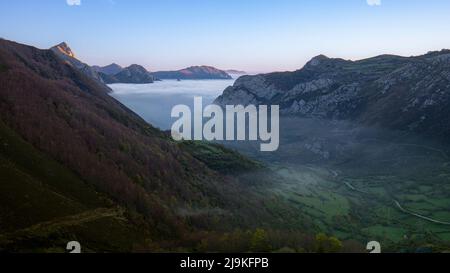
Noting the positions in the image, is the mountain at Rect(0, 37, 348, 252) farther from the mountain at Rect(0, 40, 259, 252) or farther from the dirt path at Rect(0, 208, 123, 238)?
the mountain at Rect(0, 40, 259, 252)

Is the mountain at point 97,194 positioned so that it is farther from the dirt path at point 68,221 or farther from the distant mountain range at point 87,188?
the distant mountain range at point 87,188

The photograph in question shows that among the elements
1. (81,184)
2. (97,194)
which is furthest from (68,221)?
(97,194)

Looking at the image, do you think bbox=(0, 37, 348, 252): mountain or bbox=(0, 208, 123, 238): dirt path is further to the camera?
bbox=(0, 37, 348, 252): mountain

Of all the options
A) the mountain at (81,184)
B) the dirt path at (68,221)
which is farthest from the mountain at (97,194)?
the mountain at (81,184)

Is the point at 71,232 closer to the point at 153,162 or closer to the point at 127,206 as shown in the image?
the point at 127,206

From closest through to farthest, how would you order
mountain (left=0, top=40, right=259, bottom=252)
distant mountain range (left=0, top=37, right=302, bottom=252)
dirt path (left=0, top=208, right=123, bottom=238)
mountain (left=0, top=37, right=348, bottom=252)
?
dirt path (left=0, top=208, right=123, bottom=238), mountain (left=0, top=40, right=259, bottom=252), distant mountain range (left=0, top=37, right=302, bottom=252), mountain (left=0, top=37, right=348, bottom=252)

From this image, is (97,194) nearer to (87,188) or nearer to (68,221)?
(87,188)

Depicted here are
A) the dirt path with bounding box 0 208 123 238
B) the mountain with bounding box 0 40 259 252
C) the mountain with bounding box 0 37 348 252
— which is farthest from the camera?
the mountain with bounding box 0 37 348 252

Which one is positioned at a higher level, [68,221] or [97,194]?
[68,221]

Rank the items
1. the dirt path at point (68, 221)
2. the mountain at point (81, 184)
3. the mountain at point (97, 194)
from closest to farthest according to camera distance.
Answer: the dirt path at point (68, 221), the mountain at point (81, 184), the mountain at point (97, 194)

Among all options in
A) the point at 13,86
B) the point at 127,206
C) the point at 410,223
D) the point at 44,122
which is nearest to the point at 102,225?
the point at 127,206

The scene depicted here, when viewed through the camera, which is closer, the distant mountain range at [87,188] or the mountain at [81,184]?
the mountain at [81,184]

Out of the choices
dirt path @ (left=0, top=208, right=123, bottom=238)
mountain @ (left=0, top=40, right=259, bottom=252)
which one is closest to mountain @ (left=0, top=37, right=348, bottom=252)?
dirt path @ (left=0, top=208, right=123, bottom=238)
